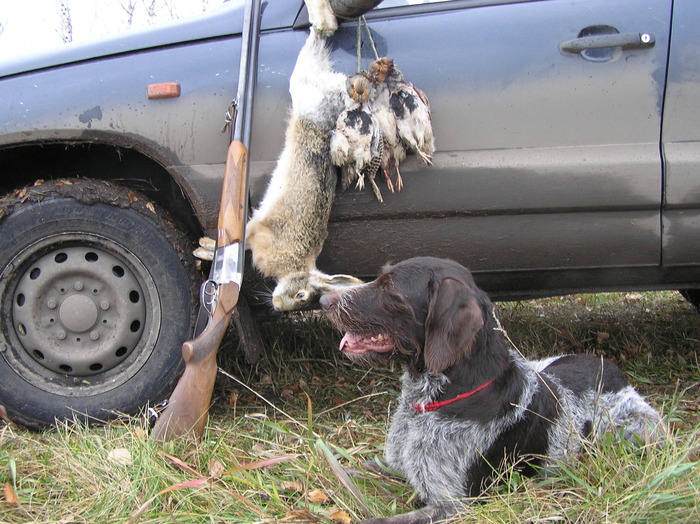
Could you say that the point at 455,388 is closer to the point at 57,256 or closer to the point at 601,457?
the point at 601,457

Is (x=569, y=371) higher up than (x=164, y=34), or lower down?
lower down

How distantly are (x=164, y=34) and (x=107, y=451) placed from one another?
6.61ft

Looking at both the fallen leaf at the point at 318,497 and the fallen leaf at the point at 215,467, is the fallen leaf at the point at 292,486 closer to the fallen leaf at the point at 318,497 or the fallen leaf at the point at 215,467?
the fallen leaf at the point at 318,497

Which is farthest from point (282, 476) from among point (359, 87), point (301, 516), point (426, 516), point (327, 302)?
point (359, 87)

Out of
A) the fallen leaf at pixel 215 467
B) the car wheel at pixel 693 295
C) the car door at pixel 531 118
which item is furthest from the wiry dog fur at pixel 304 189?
the car wheel at pixel 693 295

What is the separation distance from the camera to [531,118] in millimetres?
3223

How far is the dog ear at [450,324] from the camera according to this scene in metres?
2.49

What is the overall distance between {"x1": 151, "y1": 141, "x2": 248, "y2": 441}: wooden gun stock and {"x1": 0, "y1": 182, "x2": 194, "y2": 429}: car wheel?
354mm

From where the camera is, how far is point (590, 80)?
319cm

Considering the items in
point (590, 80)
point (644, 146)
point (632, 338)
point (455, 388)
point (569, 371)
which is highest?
point (590, 80)

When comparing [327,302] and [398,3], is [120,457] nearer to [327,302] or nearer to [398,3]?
[327,302]

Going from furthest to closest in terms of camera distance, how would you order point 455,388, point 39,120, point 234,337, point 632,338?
point 632,338 → point 234,337 → point 39,120 → point 455,388

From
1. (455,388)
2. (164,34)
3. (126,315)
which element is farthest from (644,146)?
(126,315)

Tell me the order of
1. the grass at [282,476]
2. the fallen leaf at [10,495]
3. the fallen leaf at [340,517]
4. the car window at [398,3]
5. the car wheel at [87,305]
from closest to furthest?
the grass at [282,476] < the fallen leaf at [340,517] < the fallen leaf at [10,495] < the car wheel at [87,305] < the car window at [398,3]
